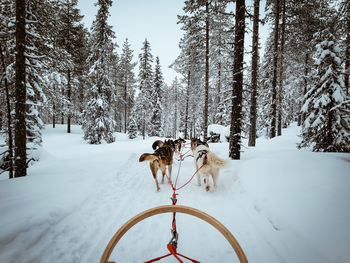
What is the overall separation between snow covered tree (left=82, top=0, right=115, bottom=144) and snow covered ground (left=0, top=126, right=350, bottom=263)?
12.1m

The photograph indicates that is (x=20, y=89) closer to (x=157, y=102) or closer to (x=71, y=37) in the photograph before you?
(x=71, y=37)

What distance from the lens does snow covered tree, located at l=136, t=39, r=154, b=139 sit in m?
25.0

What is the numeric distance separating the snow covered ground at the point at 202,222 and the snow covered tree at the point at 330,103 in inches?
109

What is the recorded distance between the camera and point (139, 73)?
86.9 ft

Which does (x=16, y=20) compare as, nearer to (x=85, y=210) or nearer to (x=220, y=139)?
(x=85, y=210)

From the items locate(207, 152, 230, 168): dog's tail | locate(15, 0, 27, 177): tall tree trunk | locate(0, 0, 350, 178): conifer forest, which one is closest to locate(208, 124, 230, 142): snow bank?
locate(0, 0, 350, 178): conifer forest

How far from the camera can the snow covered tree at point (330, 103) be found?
549cm

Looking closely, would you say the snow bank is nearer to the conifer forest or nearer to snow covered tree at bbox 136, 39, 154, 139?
the conifer forest

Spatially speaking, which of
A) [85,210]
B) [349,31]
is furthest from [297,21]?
[85,210]

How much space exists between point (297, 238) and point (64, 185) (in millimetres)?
5511

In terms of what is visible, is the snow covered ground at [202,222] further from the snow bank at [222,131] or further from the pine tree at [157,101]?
the pine tree at [157,101]

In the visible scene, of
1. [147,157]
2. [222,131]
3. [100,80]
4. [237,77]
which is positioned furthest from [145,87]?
[147,157]

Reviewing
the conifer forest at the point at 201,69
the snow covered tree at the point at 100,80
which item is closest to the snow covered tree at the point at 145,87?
the conifer forest at the point at 201,69

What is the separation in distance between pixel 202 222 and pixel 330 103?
6894 mm
